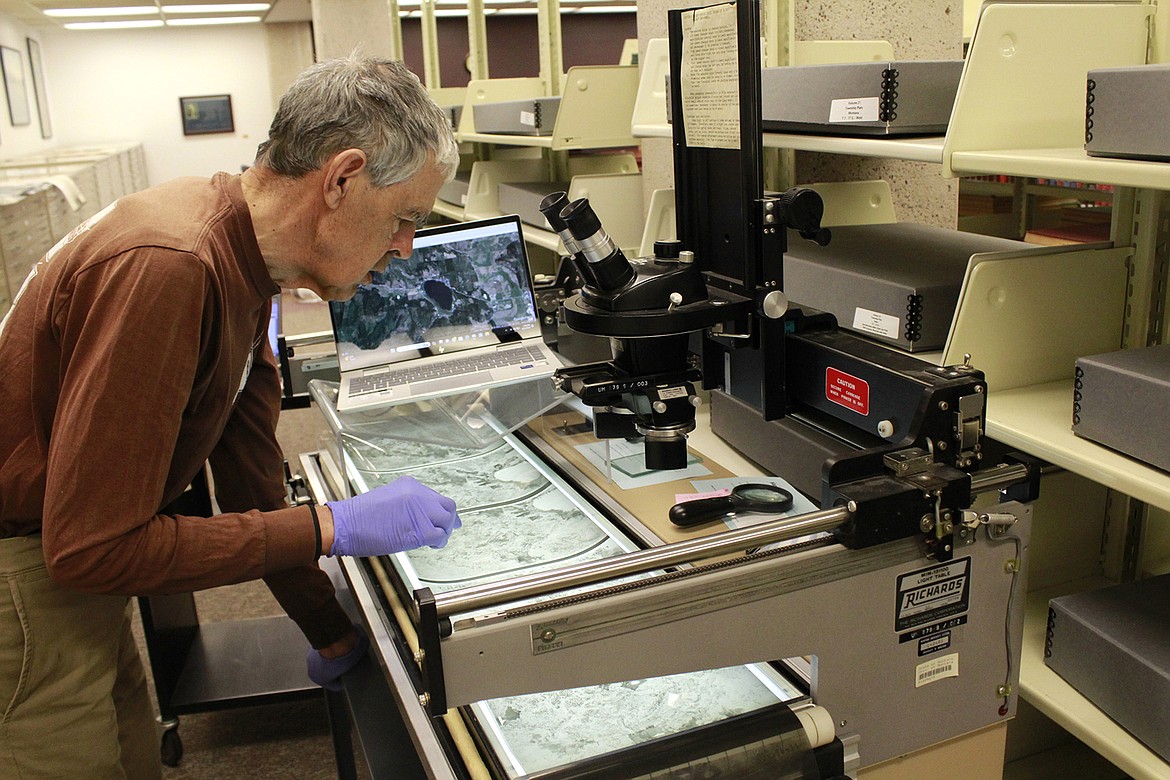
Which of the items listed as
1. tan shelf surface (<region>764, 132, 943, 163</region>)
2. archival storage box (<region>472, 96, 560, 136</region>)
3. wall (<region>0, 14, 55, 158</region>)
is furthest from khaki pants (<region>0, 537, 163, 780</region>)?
wall (<region>0, 14, 55, 158</region>)

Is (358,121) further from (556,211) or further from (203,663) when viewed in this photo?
(203,663)

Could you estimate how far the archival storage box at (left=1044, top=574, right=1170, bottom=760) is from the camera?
4.03 ft


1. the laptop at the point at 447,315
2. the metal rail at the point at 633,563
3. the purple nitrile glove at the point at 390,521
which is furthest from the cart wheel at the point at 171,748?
the metal rail at the point at 633,563

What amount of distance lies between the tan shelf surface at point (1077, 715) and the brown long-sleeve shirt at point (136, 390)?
1110mm

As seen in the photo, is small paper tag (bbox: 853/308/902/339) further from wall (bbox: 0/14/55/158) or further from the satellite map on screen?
wall (bbox: 0/14/55/158)

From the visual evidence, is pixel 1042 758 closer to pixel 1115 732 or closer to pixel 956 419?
pixel 1115 732

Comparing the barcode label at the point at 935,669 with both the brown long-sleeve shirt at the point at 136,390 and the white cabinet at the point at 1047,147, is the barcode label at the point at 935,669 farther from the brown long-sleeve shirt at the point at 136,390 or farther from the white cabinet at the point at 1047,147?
the brown long-sleeve shirt at the point at 136,390

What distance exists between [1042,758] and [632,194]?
1883mm

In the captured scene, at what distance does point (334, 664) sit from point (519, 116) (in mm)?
1999

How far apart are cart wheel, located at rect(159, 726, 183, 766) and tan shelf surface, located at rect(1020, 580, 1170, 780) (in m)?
2.18

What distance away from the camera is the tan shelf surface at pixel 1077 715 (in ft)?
4.06

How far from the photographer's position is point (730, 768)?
3.46 feet

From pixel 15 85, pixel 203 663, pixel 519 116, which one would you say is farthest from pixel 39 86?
pixel 203 663

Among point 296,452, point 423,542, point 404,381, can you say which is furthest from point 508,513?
point 296,452
